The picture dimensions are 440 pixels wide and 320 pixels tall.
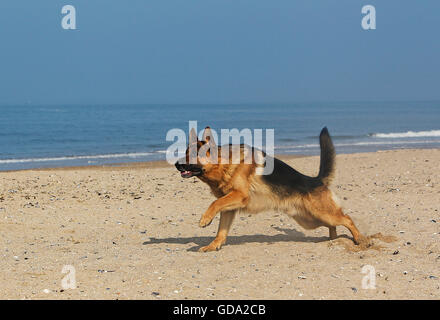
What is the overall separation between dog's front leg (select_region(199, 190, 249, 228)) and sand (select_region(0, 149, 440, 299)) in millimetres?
541

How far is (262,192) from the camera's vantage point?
725 cm

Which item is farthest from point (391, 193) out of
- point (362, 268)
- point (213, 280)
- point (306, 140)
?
point (306, 140)

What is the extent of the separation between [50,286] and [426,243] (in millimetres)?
5036

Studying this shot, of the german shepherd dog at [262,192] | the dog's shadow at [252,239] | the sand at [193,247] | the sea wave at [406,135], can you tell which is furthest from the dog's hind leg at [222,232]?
the sea wave at [406,135]

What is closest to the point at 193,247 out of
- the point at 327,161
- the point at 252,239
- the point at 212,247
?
the point at 212,247

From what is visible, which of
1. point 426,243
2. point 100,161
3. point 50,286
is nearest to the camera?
point 50,286

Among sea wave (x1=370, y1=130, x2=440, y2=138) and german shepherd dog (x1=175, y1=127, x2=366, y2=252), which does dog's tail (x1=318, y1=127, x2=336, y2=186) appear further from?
sea wave (x1=370, y1=130, x2=440, y2=138)

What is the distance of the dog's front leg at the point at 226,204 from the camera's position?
22.7ft

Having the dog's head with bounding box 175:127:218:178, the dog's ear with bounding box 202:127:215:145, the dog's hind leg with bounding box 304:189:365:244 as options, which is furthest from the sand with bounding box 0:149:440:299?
the dog's ear with bounding box 202:127:215:145

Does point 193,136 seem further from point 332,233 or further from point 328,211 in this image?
point 332,233

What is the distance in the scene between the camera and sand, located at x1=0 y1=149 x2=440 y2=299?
5.45m

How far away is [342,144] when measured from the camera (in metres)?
31.8

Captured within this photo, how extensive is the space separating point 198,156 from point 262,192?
1069 mm
